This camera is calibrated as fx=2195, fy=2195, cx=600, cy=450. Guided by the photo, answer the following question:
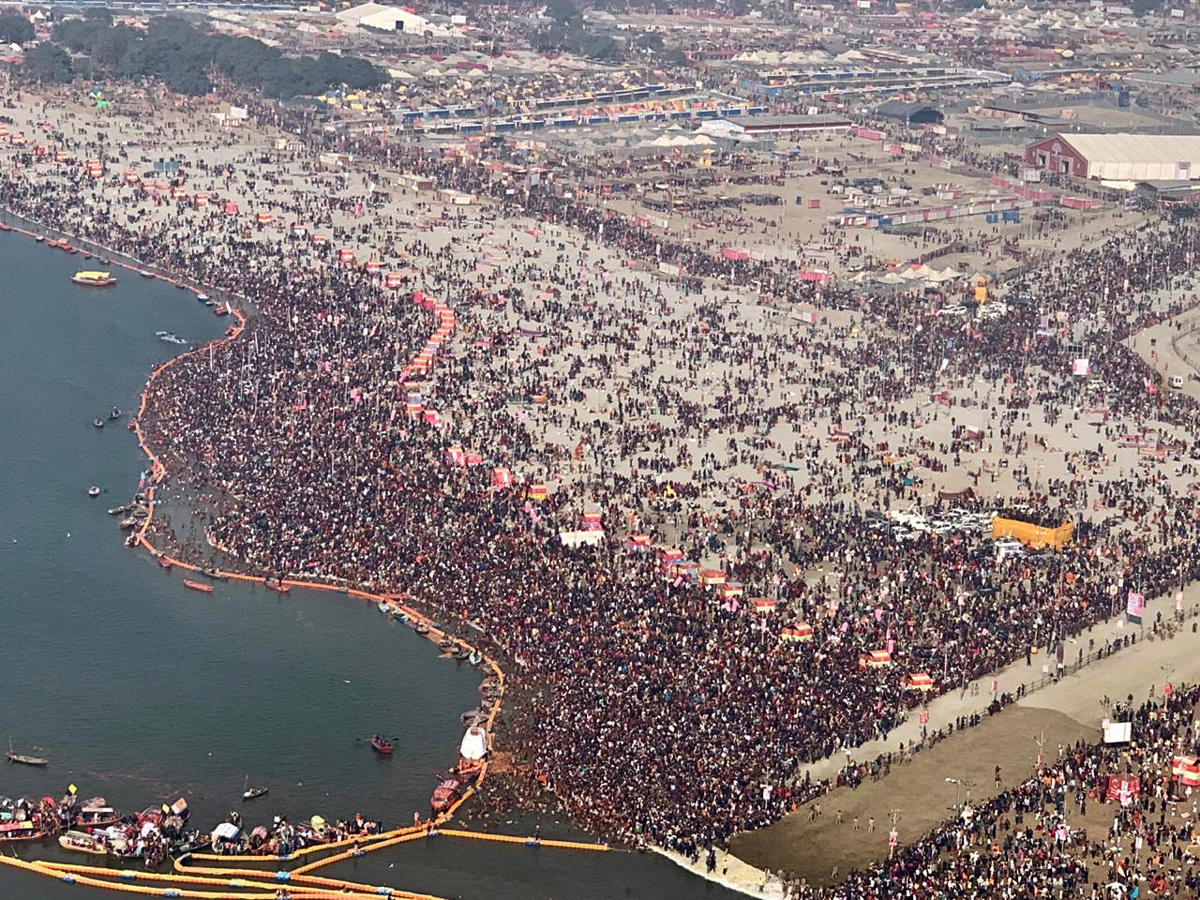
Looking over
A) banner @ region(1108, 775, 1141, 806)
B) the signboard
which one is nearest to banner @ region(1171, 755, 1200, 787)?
banner @ region(1108, 775, 1141, 806)

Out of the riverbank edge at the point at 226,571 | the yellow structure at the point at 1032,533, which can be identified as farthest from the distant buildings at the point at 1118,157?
the yellow structure at the point at 1032,533

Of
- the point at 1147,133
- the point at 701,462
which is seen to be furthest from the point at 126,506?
the point at 1147,133

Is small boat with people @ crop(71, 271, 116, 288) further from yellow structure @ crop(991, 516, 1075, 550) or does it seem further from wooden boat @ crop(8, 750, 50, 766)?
wooden boat @ crop(8, 750, 50, 766)

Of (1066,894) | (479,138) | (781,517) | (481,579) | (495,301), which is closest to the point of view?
(1066,894)

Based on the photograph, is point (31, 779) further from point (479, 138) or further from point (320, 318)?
point (479, 138)

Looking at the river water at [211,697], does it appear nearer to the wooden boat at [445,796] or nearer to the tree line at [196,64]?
the wooden boat at [445,796]

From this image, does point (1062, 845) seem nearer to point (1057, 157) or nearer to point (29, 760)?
point (29, 760)
